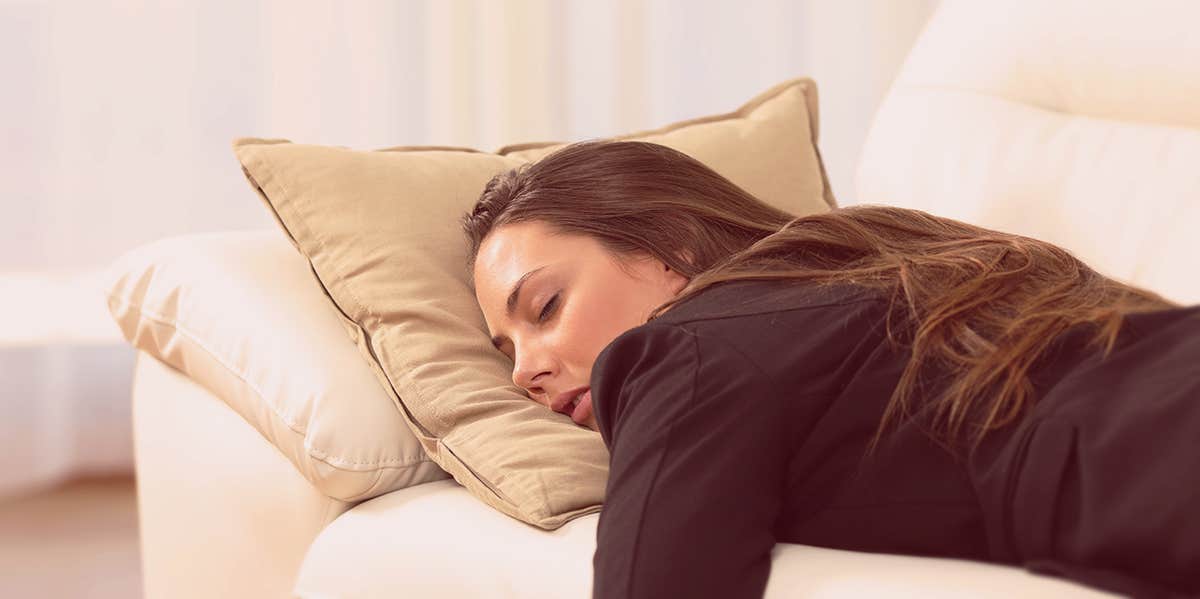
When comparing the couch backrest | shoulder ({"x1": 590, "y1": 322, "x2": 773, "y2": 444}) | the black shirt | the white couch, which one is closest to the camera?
the black shirt

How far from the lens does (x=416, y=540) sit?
4.43 feet

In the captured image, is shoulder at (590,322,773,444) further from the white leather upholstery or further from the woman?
the white leather upholstery

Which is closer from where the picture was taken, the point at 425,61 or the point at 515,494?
the point at 515,494

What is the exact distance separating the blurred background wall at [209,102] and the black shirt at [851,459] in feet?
5.90

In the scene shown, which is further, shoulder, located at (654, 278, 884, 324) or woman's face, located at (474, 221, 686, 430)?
woman's face, located at (474, 221, 686, 430)

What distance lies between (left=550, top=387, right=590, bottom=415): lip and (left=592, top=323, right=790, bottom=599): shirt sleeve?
276 millimetres

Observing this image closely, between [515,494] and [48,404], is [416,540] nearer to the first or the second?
[515,494]

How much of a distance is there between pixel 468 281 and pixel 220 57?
1.41 meters

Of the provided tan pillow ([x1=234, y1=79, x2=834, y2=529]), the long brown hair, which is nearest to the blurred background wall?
tan pillow ([x1=234, y1=79, x2=834, y2=529])

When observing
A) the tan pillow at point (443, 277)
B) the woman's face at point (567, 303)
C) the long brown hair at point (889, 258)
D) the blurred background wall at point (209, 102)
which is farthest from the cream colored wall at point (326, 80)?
the woman's face at point (567, 303)

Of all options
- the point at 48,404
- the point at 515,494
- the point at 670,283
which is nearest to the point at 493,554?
the point at 515,494

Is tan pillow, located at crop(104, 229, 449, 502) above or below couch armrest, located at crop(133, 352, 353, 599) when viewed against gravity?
above

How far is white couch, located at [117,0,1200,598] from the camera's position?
134 centimetres

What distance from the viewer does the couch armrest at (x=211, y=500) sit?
1504 millimetres
